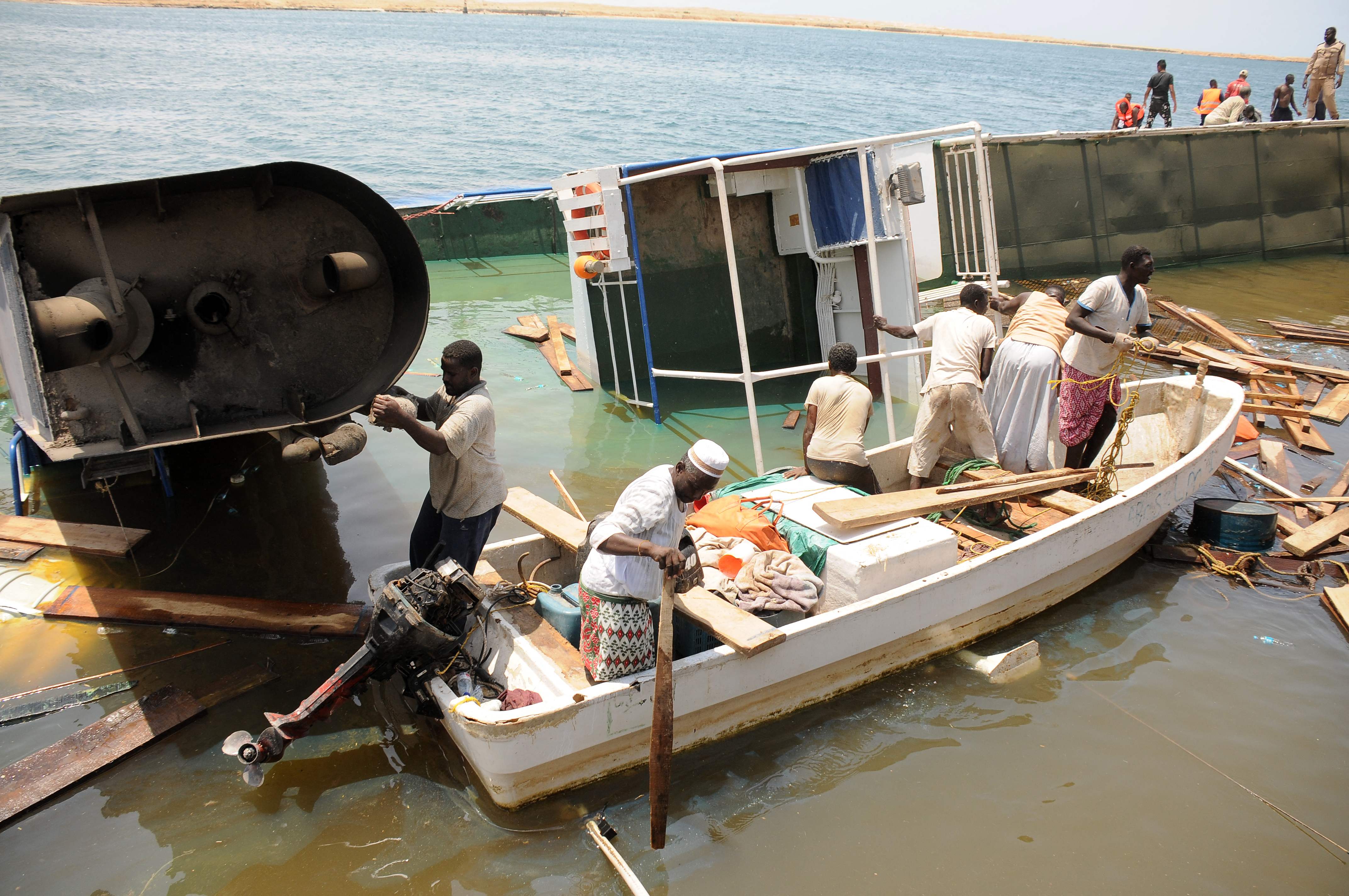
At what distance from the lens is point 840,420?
20.8ft

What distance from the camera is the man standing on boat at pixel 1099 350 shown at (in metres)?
6.41

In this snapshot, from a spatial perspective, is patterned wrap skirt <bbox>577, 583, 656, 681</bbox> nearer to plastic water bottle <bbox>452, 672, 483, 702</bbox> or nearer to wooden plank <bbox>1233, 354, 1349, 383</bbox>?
plastic water bottle <bbox>452, 672, 483, 702</bbox>

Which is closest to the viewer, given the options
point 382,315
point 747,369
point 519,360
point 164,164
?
point 382,315

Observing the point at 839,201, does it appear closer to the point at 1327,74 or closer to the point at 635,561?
the point at 635,561

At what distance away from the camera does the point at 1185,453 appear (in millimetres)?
7895

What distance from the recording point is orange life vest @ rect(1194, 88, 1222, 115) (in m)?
20.8

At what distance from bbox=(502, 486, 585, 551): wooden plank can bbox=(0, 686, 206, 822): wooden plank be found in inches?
86.6

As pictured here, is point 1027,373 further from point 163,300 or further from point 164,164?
point 164,164

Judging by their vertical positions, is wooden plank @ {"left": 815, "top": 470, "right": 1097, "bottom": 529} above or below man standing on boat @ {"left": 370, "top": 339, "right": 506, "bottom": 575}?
below

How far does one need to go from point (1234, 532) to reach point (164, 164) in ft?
107

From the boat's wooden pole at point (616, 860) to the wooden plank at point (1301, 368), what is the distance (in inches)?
428

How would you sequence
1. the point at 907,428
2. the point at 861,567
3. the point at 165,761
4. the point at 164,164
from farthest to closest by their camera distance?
the point at 164,164
the point at 907,428
the point at 861,567
the point at 165,761

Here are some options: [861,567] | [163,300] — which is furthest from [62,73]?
[861,567]

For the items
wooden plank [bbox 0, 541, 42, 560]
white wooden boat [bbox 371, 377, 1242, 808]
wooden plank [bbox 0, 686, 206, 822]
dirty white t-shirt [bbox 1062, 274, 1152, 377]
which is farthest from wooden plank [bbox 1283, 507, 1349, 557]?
wooden plank [bbox 0, 541, 42, 560]
